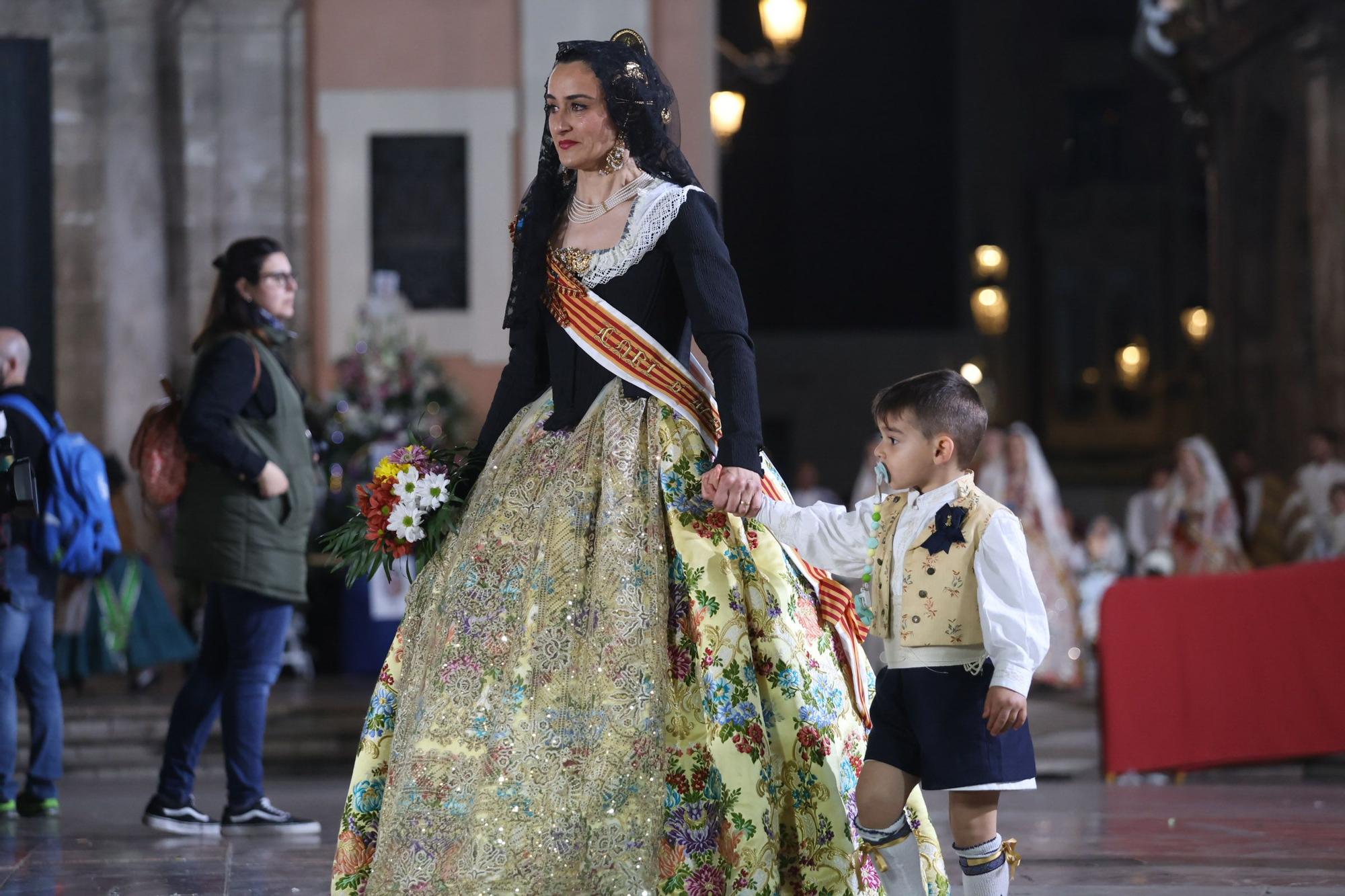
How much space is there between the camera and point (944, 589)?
3162 millimetres

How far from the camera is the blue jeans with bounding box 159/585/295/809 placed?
4.96 meters

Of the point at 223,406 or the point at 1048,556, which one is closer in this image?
the point at 223,406

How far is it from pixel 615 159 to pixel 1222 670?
4641mm

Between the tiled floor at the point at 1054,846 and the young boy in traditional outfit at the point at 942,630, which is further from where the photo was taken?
the tiled floor at the point at 1054,846

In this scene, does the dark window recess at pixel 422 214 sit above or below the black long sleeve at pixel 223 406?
above

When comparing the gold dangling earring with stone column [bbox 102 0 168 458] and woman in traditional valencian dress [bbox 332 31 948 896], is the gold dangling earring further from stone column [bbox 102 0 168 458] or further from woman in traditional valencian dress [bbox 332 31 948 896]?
stone column [bbox 102 0 168 458]

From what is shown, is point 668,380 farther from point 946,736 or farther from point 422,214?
point 422,214

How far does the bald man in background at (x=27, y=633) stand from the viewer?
5469 mm

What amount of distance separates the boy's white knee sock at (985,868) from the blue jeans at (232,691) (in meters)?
2.43

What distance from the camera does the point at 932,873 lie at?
333 centimetres

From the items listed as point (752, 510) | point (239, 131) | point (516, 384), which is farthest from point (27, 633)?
point (239, 131)

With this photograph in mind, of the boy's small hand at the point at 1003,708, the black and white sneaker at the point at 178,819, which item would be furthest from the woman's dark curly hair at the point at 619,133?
the black and white sneaker at the point at 178,819

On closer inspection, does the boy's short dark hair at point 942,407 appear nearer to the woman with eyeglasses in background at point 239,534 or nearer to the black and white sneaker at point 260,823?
the woman with eyeglasses in background at point 239,534

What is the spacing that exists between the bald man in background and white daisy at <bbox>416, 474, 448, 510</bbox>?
2.53 m
